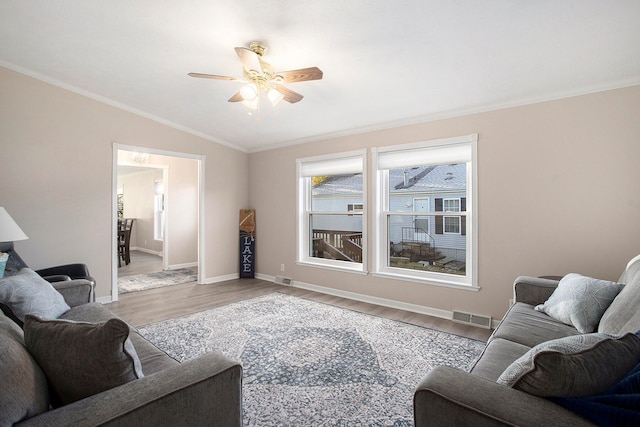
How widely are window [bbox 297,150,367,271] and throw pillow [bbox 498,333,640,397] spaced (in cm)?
334

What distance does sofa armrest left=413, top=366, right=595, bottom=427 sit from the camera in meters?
0.99

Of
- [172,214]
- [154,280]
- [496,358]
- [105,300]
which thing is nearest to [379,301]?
[496,358]

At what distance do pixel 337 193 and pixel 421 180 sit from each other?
137 cm

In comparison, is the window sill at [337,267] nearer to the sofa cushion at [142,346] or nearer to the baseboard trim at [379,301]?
the baseboard trim at [379,301]

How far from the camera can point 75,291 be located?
267cm

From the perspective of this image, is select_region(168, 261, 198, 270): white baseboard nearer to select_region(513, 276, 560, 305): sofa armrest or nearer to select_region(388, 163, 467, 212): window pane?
select_region(388, 163, 467, 212): window pane

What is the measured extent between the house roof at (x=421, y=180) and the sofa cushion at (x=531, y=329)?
1789mm

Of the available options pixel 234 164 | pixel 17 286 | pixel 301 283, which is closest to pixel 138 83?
pixel 234 164

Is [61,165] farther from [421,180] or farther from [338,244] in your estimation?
[421,180]

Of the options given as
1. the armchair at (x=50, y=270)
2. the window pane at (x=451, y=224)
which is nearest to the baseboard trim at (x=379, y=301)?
the window pane at (x=451, y=224)

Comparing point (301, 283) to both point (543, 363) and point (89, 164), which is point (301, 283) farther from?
point (543, 363)

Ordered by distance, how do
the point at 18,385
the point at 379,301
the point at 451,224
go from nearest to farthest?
the point at 18,385
the point at 451,224
the point at 379,301

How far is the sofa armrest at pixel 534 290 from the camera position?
8.59ft

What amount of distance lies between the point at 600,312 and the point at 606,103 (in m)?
1.99
